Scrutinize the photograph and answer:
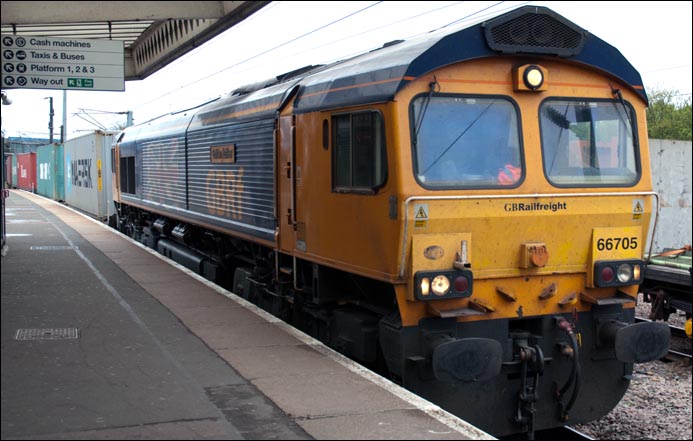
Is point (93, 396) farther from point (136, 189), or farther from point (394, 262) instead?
point (136, 189)

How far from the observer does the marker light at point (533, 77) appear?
6.30 metres

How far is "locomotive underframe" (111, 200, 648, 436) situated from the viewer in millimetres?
6125

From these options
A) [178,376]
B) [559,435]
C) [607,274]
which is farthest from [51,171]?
[607,274]

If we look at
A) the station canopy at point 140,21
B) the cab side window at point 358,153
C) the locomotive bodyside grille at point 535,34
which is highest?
the station canopy at point 140,21

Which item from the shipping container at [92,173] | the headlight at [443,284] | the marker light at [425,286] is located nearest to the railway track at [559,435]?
the headlight at [443,284]

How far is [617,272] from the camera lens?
6.60m

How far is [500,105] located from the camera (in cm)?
632

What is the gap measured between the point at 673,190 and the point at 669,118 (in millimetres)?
16405

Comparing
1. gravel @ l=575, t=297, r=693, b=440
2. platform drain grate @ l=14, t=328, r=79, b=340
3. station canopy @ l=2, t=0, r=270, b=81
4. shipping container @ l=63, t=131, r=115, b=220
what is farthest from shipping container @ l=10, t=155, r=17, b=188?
gravel @ l=575, t=297, r=693, b=440

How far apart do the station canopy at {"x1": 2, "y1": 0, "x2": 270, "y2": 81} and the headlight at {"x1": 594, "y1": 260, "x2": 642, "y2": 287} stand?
18.9 feet

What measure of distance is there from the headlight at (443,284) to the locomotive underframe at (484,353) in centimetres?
30

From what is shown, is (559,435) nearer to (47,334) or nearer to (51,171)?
(47,334)

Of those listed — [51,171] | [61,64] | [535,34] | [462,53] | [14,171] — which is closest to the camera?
[462,53]

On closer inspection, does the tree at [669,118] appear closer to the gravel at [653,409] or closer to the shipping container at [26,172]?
the gravel at [653,409]
